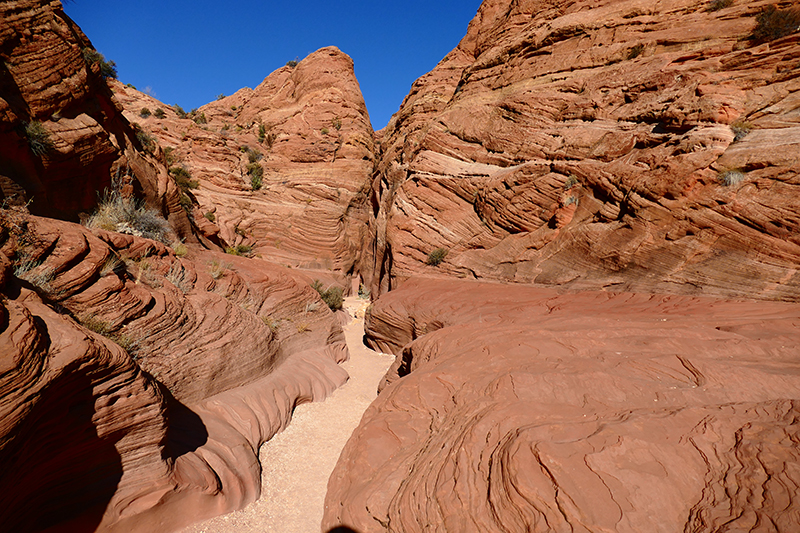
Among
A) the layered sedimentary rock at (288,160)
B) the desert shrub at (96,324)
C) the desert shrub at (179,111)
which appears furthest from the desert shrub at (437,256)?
the desert shrub at (179,111)

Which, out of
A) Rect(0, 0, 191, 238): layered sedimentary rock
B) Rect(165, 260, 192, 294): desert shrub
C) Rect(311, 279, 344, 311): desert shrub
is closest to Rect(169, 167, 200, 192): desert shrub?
Rect(0, 0, 191, 238): layered sedimentary rock

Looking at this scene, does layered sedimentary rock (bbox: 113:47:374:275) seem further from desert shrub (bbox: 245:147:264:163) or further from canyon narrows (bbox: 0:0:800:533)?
canyon narrows (bbox: 0:0:800:533)

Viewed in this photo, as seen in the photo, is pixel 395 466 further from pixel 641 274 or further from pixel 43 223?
pixel 641 274

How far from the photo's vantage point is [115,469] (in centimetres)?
402

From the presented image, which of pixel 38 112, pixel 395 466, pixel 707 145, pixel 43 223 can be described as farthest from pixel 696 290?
pixel 38 112

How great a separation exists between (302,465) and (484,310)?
18.0ft

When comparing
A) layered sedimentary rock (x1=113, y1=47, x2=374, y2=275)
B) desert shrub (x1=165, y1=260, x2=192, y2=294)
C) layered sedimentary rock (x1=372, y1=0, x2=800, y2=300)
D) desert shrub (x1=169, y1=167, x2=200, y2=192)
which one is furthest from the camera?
layered sedimentary rock (x1=113, y1=47, x2=374, y2=275)

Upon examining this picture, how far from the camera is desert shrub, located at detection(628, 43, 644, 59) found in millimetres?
11750

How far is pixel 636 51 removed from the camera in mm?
11797

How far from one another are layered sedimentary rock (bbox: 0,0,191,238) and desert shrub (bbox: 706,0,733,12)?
1834cm

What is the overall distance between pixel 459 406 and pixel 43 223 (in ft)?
23.1

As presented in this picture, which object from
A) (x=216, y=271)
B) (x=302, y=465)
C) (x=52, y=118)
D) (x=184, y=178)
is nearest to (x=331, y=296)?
(x=216, y=271)

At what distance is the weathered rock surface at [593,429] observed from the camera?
2.64 meters

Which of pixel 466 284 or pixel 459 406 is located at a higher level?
pixel 466 284
